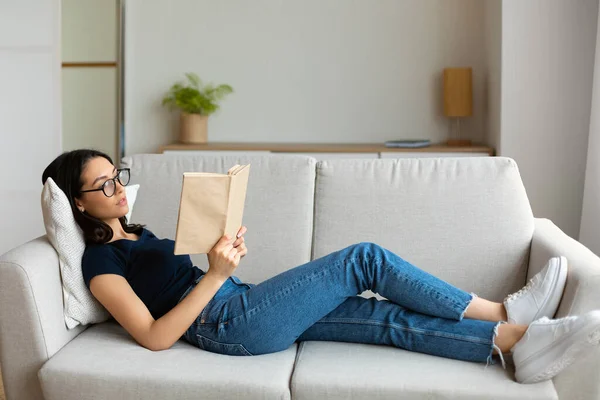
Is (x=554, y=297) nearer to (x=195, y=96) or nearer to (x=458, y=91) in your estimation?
(x=458, y=91)

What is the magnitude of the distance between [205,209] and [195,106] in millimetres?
2835

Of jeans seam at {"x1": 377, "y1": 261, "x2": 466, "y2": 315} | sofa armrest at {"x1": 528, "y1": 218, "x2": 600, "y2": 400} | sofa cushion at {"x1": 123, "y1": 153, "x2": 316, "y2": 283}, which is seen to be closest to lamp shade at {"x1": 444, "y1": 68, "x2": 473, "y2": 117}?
sofa cushion at {"x1": 123, "y1": 153, "x2": 316, "y2": 283}

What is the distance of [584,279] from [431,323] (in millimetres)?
415

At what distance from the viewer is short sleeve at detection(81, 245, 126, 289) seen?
216 centimetres

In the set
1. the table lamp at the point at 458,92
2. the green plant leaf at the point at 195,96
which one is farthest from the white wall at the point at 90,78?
the table lamp at the point at 458,92

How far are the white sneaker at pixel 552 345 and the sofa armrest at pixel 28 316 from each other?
4.04 feet

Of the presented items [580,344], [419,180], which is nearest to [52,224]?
[419,180]

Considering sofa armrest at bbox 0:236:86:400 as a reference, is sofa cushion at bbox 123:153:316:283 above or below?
above

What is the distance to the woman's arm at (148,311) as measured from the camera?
2.09m

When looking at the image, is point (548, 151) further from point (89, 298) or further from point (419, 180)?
point (89, 298)

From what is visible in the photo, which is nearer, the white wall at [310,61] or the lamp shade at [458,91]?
the lamp shade at [458,91]

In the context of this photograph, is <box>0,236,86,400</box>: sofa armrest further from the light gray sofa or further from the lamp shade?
the lamp shade

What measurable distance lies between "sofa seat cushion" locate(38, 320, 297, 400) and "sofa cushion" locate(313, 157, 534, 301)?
2.15 ft

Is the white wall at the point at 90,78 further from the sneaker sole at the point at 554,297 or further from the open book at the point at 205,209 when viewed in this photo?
the sneaker sole at the point at 554,297
